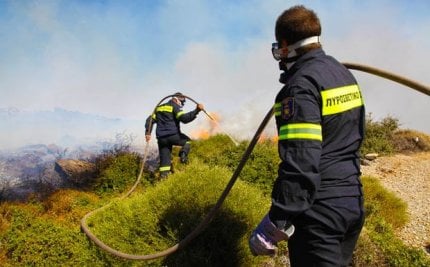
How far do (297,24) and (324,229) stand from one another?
1.38 meters

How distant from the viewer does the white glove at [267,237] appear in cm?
276

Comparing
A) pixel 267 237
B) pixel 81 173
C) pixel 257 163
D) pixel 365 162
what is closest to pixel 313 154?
pixel 267 237

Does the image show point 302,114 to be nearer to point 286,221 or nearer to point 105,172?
point 286,221

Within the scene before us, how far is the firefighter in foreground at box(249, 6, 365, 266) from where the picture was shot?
263 centimetres

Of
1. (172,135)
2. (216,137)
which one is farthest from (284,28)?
(216,137)

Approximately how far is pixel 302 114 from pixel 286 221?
707 mm

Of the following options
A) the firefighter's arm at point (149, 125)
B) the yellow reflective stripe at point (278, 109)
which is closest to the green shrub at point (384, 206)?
the yellow reflective stripe at point (278, 109)

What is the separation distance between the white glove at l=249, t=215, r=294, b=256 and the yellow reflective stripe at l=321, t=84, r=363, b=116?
81cm

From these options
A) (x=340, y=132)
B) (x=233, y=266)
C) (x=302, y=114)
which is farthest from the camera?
(x=233, y=266)

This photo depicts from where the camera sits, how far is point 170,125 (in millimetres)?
10922

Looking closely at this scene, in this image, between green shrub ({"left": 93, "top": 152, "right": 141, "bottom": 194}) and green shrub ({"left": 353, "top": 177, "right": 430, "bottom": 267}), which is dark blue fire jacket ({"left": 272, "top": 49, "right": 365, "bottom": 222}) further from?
green shrub ({"left": 93, "top": 152, "right": 141, "bottom": 194})

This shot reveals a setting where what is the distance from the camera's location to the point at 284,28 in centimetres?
292

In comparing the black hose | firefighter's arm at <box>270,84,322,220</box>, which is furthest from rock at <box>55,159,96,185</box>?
firefighter's arm at <box>270,84,322,220</box>

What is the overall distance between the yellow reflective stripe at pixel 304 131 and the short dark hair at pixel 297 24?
0.65 m
